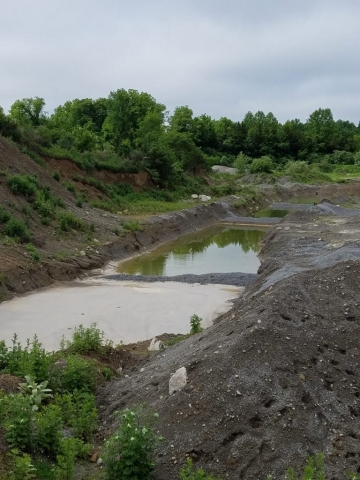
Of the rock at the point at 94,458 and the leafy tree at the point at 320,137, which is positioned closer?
the rock at the point at 94,458

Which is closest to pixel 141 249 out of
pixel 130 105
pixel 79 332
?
pixel 79 332

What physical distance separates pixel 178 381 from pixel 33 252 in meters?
14.3

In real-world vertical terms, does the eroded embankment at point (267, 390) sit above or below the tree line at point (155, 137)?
below

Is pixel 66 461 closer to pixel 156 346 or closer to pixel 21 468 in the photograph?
pixel 21 468

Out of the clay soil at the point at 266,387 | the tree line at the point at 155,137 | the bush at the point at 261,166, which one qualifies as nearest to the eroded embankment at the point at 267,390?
the clay soil at the point at 266,387

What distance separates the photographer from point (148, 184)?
4397cm

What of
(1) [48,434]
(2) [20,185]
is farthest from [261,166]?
(1) [48,434]

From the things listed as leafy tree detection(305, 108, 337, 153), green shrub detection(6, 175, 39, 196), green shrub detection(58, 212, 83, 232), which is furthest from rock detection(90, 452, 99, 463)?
leafy tree detection(305, 108, 337, 153)

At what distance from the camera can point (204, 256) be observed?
29.0 m

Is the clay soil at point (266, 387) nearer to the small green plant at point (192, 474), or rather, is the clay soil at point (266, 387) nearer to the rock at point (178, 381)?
the rock at point (178, 381)

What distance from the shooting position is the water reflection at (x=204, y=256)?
24952 mm

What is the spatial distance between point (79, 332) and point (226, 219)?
1255 inches

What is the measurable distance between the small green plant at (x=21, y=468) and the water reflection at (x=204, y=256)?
17.8 metres

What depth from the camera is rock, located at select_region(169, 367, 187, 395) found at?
7.15 meters
